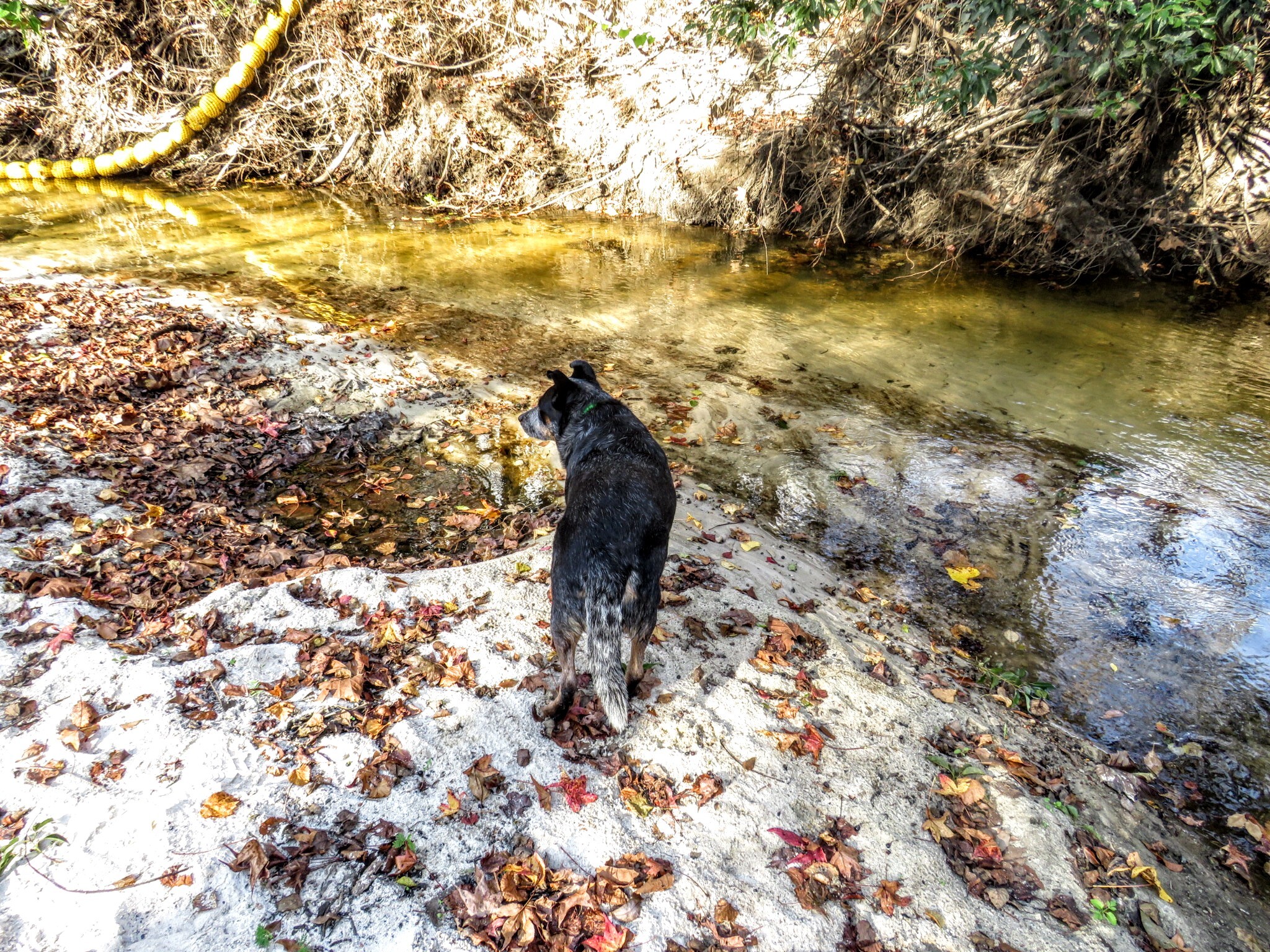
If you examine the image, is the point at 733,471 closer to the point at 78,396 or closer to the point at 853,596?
the point at 853,596

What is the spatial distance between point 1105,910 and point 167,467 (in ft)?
22.8

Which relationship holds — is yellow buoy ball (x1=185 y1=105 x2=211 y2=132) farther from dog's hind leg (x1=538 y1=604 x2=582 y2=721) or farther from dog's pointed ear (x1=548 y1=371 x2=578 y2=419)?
dog's hind leg (x1=538 y1=604 x2=582 y2=721)

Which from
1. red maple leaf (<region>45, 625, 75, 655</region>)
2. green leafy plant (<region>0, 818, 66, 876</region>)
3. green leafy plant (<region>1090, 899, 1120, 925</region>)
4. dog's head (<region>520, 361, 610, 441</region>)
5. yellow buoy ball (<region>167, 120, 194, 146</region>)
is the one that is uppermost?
yellow buoy ball (<region>167, 120, 194, 146</region>)

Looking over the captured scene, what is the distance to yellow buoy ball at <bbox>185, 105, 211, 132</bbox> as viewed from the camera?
1514 cm

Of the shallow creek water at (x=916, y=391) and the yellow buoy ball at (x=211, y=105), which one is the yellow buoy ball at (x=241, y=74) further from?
the shallow creek water at (x=916, y=391)

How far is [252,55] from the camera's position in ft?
48.6

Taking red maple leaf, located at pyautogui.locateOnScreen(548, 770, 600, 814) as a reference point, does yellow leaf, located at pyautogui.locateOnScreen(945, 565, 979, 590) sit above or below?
above

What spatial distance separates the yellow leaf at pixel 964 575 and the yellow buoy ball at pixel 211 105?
58.9ft

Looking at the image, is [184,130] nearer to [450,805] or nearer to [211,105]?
[211,105]

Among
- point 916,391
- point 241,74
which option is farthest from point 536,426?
point 241,74

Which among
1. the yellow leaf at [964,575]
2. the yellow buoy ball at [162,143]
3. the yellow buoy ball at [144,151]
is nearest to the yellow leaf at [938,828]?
the yellow leaf at [964,575]

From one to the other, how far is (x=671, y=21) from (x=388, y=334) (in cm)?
1029

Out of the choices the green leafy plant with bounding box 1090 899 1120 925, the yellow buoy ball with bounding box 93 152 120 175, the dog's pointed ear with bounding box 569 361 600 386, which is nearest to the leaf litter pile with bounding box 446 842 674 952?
the green leafy plant with bounding box 1090 899 1120 925

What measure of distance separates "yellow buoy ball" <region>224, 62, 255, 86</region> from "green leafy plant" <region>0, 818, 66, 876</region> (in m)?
17.2
